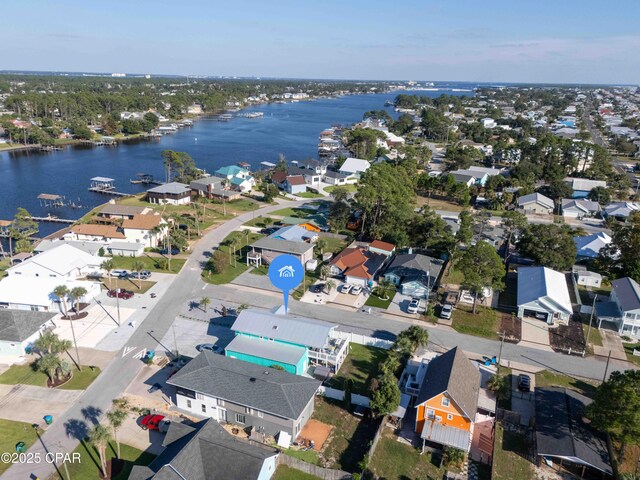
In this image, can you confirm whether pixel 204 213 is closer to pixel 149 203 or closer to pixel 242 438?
pixel 149 203

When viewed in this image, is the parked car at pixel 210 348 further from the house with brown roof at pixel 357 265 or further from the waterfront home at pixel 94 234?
the waterfront home at pixel 94 234

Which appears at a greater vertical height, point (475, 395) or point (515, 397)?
point (475, 395)

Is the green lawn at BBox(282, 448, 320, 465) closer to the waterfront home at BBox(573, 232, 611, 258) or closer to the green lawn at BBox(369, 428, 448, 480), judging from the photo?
the green lawn at BBox(369, 428, 448, 480)

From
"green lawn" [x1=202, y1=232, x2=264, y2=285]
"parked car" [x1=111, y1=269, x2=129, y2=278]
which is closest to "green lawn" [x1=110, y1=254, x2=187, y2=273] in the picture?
"parked car" [x1=111, y1=269, x2=129, y2=278]

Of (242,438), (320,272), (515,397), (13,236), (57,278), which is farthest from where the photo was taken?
(13,236)

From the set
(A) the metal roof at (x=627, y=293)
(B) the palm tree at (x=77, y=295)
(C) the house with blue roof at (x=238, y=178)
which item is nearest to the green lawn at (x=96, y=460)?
(B) the palm tree at (x=77, y=295)

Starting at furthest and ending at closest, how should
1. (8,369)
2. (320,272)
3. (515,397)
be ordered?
(320,272), (8,369), (515,397)

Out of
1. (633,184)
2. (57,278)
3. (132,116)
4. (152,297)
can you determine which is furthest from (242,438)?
(132,116)
